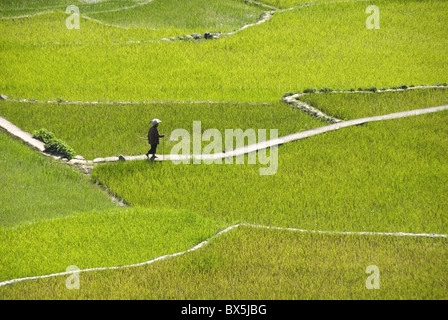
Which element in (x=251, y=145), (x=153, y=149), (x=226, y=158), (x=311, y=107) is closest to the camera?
(x=153, y=149)

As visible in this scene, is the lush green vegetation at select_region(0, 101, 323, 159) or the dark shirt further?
the lush green vegetation at select_region(0, 101, 323, 159)

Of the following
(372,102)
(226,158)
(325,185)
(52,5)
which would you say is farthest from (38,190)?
(52,5)

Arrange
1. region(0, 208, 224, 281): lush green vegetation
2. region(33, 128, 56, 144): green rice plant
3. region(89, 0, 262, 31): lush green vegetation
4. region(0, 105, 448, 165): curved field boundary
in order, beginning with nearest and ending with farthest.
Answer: region(0, 208, 224, 281): lush green vegetation
region(0, 105, 448, 165): curved field boundary
region(33, 128, 56, 144): green rice plant
region(89, 0, 262, 31): lush green vegetation

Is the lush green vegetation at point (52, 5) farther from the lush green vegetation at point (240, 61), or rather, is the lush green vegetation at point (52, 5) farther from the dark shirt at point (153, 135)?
the dark shirt at point (153, 135)

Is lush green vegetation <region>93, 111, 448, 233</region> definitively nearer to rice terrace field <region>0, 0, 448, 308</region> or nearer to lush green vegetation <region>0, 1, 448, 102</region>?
rice terrace field <region>0, 0, 448, 308</region>

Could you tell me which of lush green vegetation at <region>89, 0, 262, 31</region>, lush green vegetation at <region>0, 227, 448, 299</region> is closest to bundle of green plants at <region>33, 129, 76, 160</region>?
lush green vegetation at <region>0, 227, 448, 299</region>

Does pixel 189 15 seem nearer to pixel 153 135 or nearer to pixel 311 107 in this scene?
pixel 311 107
